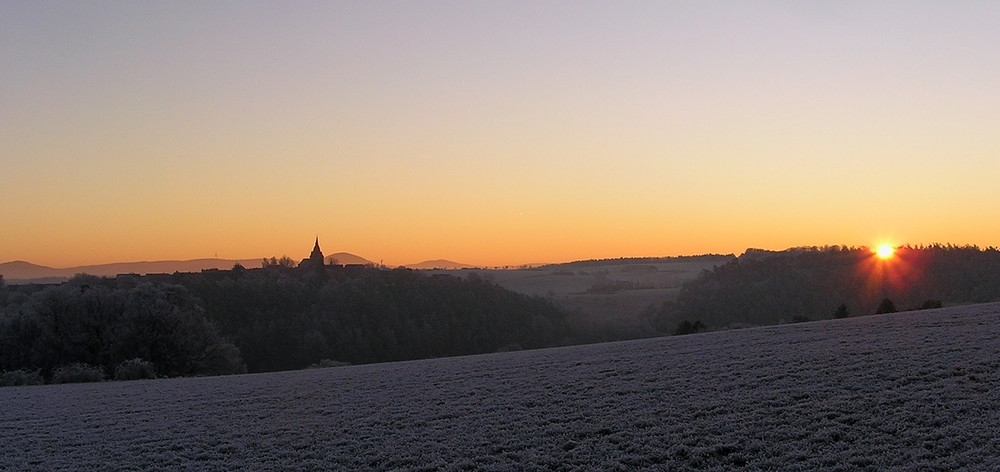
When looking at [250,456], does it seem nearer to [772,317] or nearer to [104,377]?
[104,377]

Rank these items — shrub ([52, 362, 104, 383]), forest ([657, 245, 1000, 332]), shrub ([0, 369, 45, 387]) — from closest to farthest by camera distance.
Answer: shrub ([0, 369, 45, 387]) → shrub ([52, 362, 104, 383]) → forest ([657, 245, 1000, 332])

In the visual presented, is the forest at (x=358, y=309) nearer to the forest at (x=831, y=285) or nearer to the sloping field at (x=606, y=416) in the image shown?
the forest at (x=831, y=285)

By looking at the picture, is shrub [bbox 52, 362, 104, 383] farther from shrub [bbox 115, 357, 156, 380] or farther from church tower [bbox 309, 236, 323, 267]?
church tower [bbox 309, 236, 323, 267]

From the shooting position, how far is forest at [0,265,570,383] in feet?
187

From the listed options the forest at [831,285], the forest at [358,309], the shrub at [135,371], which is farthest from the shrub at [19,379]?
the forest at [831,285]

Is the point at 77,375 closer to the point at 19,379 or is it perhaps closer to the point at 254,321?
the point at 19,379

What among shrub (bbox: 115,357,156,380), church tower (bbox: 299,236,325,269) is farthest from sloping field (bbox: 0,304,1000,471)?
church tower (bbox: 299,236,325,269)

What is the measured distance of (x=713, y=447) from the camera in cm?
1540

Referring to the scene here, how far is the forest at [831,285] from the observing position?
125m

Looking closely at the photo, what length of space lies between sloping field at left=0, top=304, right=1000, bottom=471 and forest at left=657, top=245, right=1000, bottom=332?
9561 cm

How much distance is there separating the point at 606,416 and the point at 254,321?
309 ft

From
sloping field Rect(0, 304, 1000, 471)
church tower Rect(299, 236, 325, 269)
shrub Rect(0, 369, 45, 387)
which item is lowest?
shrub Rect(0, 369, 45, 387)

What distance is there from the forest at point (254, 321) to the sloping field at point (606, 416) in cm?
2678

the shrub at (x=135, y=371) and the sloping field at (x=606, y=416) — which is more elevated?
the sloping field at (x=606, y=416)
